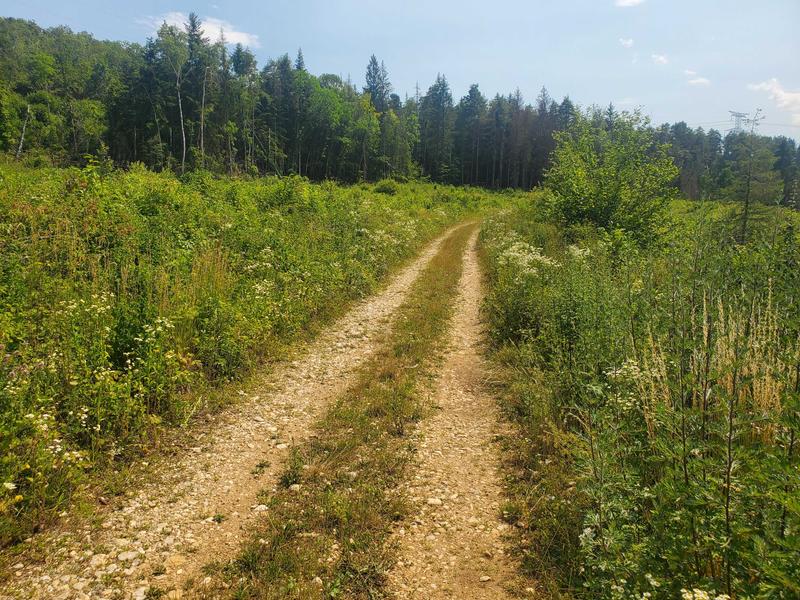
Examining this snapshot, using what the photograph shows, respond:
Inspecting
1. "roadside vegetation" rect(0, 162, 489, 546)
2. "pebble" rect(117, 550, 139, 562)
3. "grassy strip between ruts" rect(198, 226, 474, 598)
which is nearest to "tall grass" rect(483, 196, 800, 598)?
"grassy strip between ruts" rect(198, 226, 474, 598)

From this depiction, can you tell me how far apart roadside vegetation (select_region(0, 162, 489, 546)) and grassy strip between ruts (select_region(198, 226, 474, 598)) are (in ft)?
5.93

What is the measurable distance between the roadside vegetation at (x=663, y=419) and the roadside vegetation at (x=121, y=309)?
420 cm

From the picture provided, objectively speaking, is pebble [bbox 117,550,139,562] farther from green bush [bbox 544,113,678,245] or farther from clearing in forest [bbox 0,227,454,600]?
green bush [bbox 544,113,678,245]

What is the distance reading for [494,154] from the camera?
268ft

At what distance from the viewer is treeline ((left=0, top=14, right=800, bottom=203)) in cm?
5038

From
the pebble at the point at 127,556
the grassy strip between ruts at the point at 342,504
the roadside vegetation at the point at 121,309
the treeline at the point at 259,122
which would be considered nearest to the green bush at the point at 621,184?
the treeline at the point at 259,122

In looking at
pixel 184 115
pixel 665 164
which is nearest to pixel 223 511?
pixel 665 164

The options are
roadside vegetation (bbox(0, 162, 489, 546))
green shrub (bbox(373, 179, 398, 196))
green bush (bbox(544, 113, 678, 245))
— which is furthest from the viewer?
green shrub (bbox(373, 179, 398, 196))

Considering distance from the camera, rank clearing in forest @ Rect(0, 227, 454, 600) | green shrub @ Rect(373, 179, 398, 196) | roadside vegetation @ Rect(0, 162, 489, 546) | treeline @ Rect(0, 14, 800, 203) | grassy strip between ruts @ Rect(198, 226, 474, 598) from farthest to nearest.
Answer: treeline @ Rect(0, 14, 800, 203)
green shrub @ Rect(373, 179, 398, 196)
roadside vegetation @ Rect(0, 162, 489, 546)
grassy strip between ruts @ Rect(198, 226, 474, 598)
clearing in forest @ Rect(0, 227, 454, 600)

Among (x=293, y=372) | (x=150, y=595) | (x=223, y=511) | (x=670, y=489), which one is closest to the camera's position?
(x=670, y=489)

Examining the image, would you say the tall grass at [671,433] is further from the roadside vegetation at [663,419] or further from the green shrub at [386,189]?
the green shrub at [386,189]

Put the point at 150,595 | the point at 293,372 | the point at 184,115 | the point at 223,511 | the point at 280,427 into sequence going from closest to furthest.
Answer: the point at 150,595, the point at 223,511, the point at 280,427, the point at 293,372, the point at 184,115

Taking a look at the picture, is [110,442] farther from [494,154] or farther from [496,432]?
[494,154]

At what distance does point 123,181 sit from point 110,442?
33.5ft
